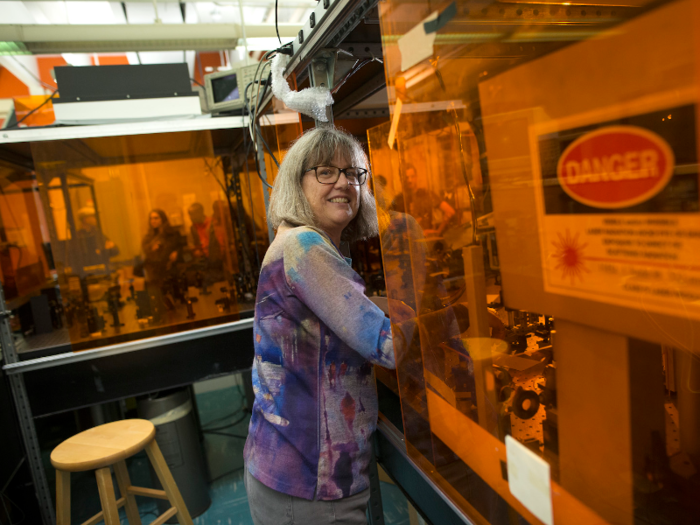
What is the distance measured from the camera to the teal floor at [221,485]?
7.95 feet

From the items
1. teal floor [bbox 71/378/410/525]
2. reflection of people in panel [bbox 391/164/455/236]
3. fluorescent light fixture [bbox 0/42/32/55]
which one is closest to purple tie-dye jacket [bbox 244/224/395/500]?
reflection of people in panel [bbox 391/164/455/236]

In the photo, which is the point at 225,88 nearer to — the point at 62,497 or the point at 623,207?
the point at 62,497

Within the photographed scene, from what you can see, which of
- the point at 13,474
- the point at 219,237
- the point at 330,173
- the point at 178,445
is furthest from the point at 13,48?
the point at 330,173

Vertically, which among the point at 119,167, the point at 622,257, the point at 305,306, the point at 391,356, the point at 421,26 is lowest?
the point at 391,356

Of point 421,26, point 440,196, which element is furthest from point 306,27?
point 440,196

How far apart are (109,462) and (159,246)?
1.40 m

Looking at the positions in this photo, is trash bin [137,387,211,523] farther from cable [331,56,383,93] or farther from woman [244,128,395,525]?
cable [331,56,383,93]

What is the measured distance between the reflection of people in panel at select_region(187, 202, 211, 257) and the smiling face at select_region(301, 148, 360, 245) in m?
1.92

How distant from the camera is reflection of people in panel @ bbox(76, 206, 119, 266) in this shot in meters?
2.54

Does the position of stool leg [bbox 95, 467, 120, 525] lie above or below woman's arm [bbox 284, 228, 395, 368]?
below

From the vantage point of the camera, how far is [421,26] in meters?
0.64

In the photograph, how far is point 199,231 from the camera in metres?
2.84

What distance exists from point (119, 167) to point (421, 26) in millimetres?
2505

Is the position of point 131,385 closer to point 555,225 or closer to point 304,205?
point 304,205
